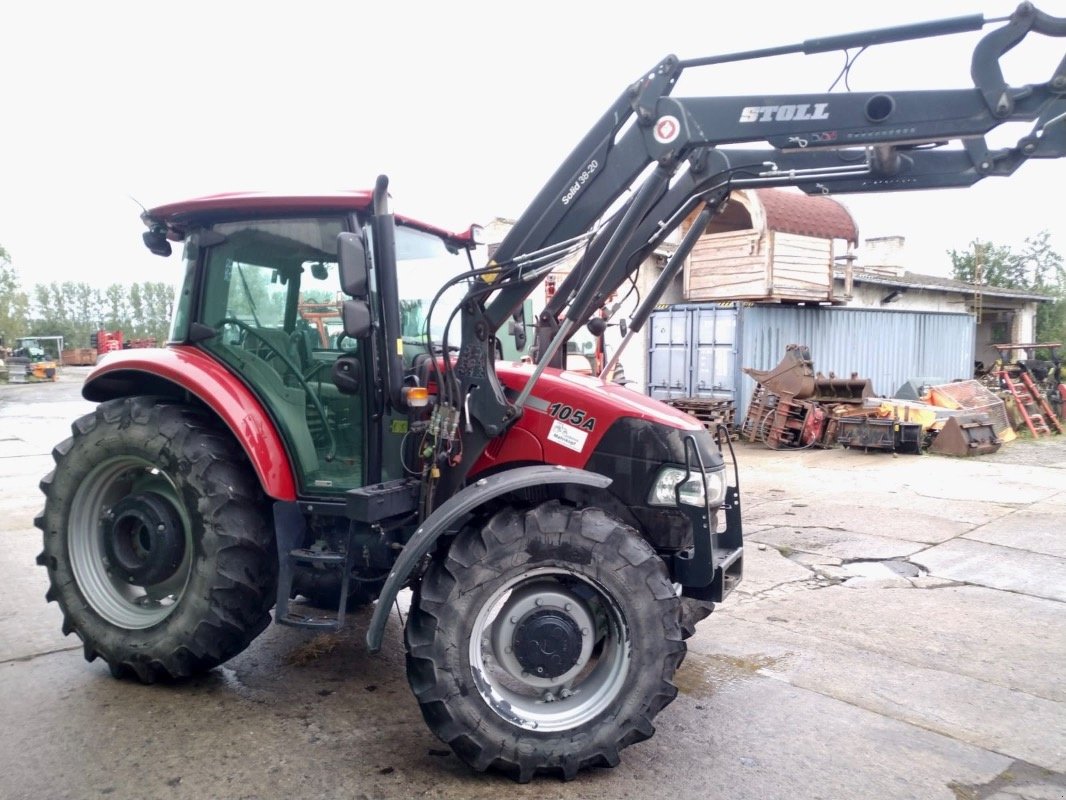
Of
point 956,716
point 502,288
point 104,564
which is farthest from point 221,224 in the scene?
point 956,716

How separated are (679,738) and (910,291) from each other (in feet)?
71.8

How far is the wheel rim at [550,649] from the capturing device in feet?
11.0

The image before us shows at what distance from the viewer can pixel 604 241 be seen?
3.95 meters

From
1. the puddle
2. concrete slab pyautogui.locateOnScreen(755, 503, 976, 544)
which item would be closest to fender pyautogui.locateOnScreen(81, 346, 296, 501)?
the puddle

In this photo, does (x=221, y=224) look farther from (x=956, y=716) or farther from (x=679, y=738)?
(x=956, y=716)

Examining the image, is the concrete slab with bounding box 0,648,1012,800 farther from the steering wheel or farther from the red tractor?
the steering wheel

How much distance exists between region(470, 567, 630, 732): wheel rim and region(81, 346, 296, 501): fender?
1263 millimetres

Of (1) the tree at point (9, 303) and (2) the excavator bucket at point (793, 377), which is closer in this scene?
(2) the excavator bucket at point (793, 377)

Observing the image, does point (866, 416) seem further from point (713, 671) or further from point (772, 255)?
point (713, 671)

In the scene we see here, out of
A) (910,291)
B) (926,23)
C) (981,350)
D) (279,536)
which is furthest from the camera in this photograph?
(981,350)

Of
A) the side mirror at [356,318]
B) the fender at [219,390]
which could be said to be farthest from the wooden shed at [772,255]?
the side mirror at [356,318]

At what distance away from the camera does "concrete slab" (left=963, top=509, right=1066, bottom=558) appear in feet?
24.7

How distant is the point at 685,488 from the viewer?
3.67 metres

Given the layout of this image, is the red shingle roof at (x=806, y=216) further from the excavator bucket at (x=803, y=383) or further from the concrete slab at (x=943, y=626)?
the concrete slab at (x=943, y=626)
